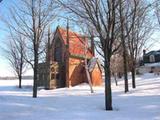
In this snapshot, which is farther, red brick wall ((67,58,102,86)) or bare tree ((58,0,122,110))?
red brick wall ((67,58,102,86))

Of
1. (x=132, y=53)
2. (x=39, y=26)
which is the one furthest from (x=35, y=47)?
(x=132, y=53)

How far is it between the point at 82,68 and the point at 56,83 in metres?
5.49

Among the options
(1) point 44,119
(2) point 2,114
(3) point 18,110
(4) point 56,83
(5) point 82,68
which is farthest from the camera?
(5) point 82,68

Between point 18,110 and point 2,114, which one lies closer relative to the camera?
point 2,114

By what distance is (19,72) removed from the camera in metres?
51.2

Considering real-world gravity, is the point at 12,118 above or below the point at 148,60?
below

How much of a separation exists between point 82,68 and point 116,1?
33562 mm

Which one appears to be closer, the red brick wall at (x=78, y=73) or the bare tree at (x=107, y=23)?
the bare tree at (x=107, y=23)

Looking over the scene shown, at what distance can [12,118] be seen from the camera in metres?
11.9

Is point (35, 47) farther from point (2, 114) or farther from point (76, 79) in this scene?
point (76, 79)

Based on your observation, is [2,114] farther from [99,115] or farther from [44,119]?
[99,115]

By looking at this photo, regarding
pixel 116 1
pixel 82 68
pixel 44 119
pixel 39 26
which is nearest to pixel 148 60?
pixel 82 68

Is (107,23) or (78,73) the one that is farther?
(78,73)

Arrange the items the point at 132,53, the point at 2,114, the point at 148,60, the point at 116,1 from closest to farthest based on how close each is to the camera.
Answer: the point at 2,114
the point at 116,1
the point at 132,53
the point at 148,60
